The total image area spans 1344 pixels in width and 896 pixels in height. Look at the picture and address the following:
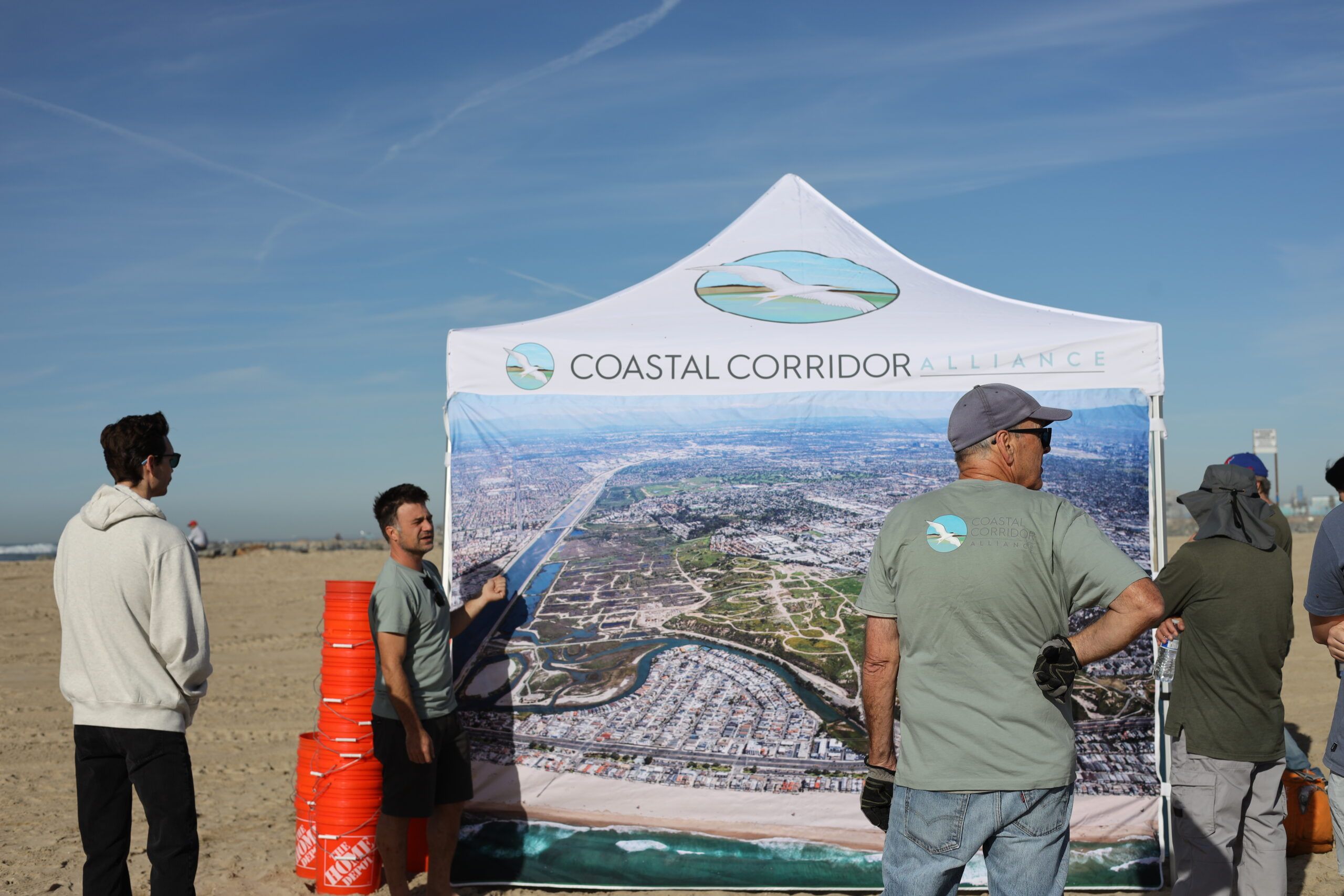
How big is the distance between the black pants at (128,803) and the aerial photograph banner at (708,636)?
1.62m

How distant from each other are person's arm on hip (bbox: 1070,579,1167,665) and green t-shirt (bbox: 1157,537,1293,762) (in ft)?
5.16

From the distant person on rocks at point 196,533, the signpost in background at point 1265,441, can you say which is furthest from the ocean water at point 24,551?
the signpost in background at point 1265,441

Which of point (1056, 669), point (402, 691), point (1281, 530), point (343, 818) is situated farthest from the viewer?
point (1281, 530)

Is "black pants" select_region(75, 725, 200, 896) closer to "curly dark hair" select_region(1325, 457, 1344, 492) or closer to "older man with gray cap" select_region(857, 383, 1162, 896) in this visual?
"older man with gray cap" select_region(857, 383, 1162, 896)

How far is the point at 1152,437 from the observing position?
4.80m

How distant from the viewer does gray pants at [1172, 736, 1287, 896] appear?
379 cm

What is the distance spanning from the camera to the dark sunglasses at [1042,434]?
2.66 metres

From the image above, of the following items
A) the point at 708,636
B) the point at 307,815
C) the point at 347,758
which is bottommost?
the point at 307,815

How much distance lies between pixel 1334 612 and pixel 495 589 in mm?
3227

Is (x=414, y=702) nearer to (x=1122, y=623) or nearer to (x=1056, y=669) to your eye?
(x=1056, y=669)

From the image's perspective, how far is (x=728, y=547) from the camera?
4.86m

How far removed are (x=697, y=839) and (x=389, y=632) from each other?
1710mm

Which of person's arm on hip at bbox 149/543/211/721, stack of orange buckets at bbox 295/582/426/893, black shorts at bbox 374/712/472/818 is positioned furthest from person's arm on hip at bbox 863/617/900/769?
stack of orange buckets at bbox 295/582/426/893

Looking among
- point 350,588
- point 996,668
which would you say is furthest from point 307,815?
point 996,668
